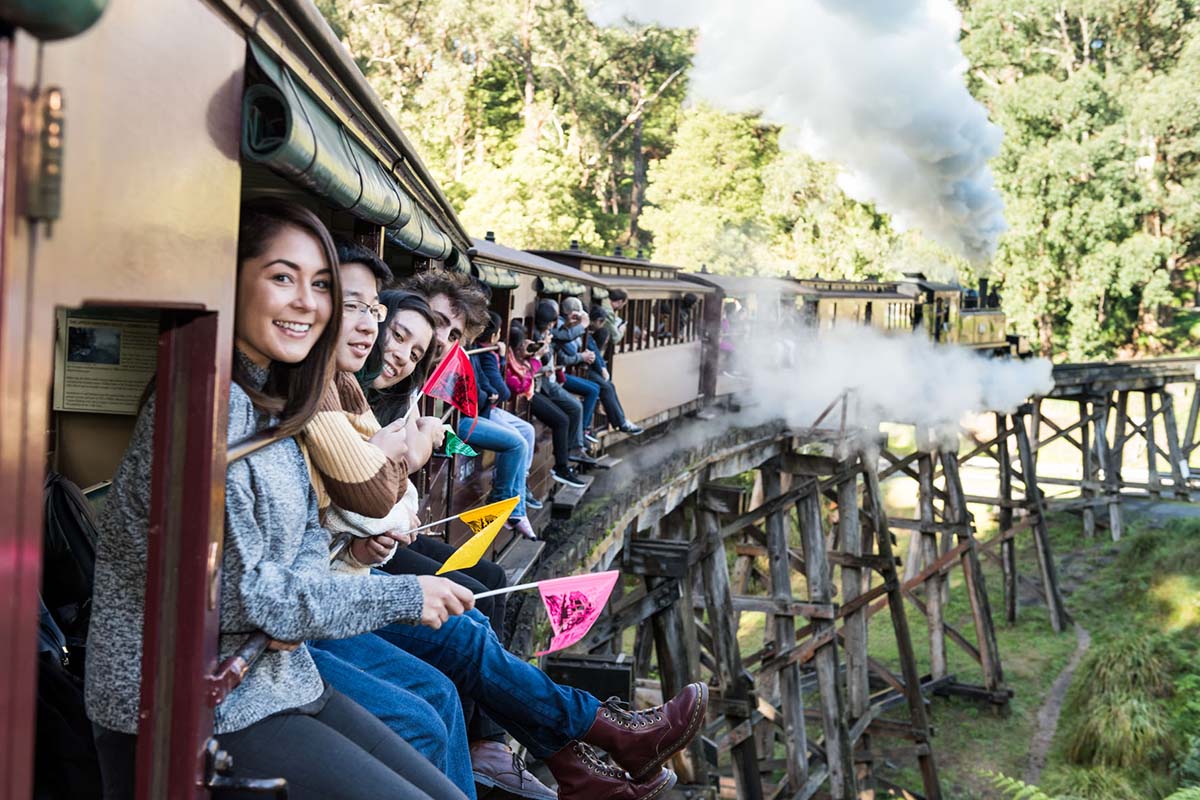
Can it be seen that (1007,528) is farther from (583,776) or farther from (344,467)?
(344,467)

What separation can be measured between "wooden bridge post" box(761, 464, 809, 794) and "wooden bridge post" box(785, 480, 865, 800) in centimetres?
28

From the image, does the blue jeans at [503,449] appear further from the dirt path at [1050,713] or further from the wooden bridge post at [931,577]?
the wooden bridge post at [931,577]

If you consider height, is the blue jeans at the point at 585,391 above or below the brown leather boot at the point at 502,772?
above

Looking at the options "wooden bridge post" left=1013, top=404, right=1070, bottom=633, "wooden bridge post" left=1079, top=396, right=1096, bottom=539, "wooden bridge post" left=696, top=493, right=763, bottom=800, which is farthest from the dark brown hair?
"wooden bridge post" left=1079, top=396, right=1096, bottom=539

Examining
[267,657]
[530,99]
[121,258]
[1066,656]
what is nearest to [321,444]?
[267,657]

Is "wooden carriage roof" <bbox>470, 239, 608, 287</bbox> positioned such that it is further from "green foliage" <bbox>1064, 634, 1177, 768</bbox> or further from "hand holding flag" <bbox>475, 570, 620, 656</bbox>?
"green foliage" <bbox>1064, 634, 1177, 768</bbox>

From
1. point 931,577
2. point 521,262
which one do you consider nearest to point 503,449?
point 521,262

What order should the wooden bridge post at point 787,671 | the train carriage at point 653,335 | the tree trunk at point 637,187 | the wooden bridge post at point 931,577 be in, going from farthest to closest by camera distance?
the tree trunk at point 637,187 → the wooden bridge post at point 931,577 → the train carriage at point 653,335 → the wooden bridge post at point 787,671

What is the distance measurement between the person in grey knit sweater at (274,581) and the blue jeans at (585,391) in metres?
7.39

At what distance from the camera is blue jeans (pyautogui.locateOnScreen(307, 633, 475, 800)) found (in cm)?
253

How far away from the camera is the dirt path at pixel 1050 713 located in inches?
532

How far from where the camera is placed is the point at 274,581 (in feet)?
6.47

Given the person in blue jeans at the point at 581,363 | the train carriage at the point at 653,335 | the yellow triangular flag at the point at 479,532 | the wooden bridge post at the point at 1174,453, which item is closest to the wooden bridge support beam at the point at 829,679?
the train carriage at the point at 653,335

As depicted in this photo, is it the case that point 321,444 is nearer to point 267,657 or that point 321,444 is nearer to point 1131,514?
point 267,657
